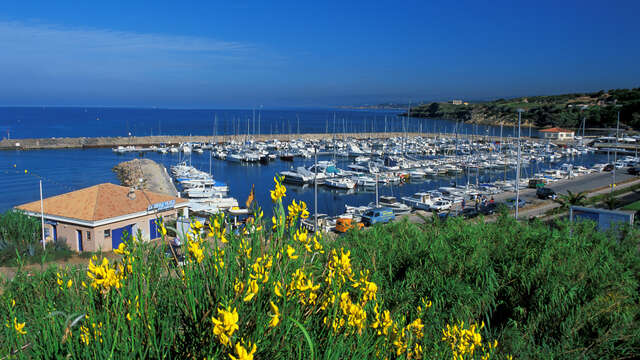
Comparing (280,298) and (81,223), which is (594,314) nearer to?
(280,298)

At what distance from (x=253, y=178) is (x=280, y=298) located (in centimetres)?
4450

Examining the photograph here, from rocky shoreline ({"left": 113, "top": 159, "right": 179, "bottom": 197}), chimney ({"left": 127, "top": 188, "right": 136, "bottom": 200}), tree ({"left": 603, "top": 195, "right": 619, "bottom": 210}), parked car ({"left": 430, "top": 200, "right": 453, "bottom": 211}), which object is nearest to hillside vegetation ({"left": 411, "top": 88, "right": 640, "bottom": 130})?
parked car ({"left": 430, "top": 200, "right": 453, "bottom": 211})

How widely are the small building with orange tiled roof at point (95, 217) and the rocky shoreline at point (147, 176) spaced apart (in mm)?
16913

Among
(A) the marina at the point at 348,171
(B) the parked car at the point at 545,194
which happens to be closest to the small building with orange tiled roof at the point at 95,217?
(A) the marina at the point at 348,171

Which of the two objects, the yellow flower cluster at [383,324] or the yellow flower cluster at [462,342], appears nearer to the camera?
the yellow flower cluster at [383,324]

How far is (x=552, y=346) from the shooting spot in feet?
17.5

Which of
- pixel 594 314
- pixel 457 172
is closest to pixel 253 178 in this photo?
pixel 457 172

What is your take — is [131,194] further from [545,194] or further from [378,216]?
[545,194]

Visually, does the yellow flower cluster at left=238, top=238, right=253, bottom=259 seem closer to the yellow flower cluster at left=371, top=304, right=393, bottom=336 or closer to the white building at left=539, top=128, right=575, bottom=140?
the yellow flower cluster at left=371, top=304, right=393, bottom=336

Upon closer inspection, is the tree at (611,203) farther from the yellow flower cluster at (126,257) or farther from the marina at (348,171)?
the yellow flower cluster at (126,257)

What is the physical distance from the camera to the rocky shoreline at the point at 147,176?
3729 cm

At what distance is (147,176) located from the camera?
43.1 m

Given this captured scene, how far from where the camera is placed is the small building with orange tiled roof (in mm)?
16969

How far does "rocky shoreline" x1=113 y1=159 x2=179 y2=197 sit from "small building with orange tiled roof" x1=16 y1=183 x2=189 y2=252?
666 inches
